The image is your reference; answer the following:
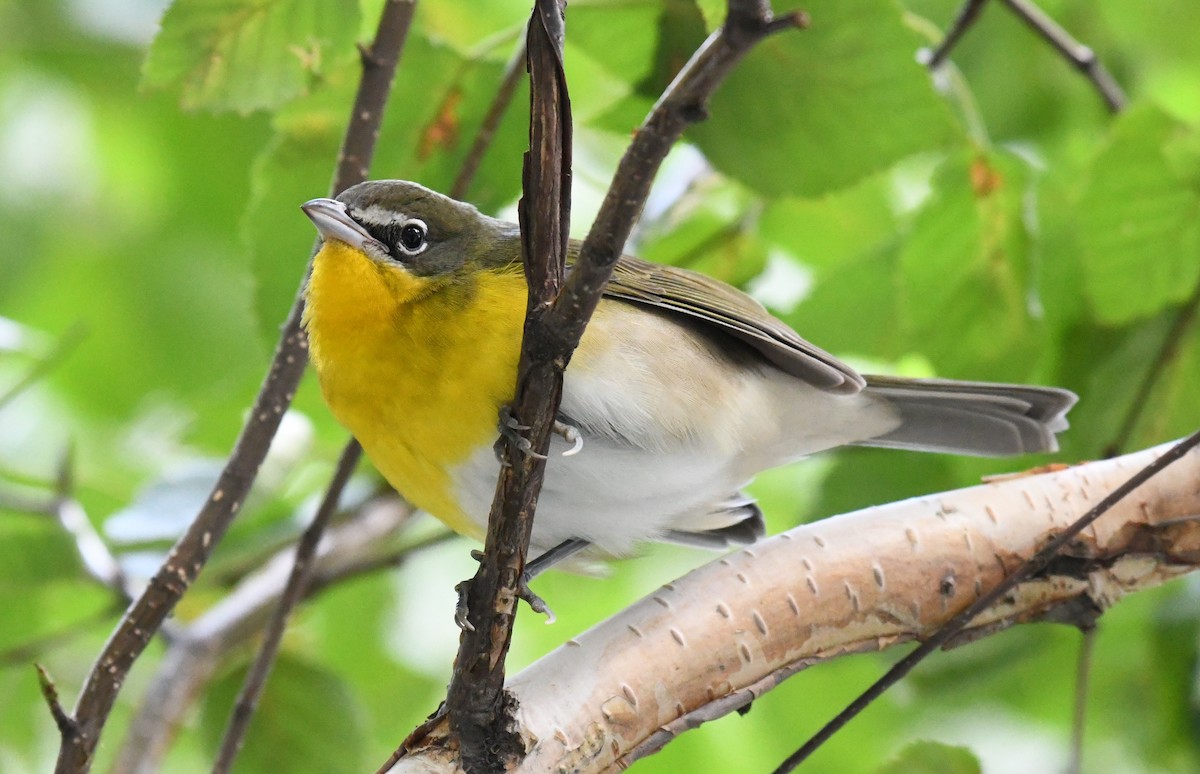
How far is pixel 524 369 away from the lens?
188cm

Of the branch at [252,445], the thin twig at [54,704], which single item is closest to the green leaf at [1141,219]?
the branch at [252,445]

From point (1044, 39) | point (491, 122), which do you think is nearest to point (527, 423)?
point (491, 122)

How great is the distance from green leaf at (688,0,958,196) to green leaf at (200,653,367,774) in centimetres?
194

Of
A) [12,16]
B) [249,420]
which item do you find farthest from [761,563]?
[12,16]

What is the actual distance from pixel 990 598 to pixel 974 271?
4.07 ft

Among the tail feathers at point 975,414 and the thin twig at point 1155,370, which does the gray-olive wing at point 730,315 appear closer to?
the tail feathers at point 975,414

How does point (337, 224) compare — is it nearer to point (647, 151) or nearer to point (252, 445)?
point (252, 445)

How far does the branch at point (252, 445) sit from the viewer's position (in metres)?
2.53

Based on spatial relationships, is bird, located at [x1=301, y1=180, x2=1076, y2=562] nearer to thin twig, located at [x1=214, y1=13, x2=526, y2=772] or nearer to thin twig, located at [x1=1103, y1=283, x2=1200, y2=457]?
thin twig, located at [x1=214, y1=13, x2=526, y2=772]

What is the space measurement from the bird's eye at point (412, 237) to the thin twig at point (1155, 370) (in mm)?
2017

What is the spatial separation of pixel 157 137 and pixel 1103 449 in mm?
4009

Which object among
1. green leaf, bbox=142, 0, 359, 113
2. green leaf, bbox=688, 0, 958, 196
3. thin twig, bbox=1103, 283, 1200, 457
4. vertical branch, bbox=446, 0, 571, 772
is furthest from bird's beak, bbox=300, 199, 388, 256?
thin twig, bbox=1103, 283, 1200, 457

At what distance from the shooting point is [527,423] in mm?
1900

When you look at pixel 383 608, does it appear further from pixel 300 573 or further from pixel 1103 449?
pixel 1103 449
